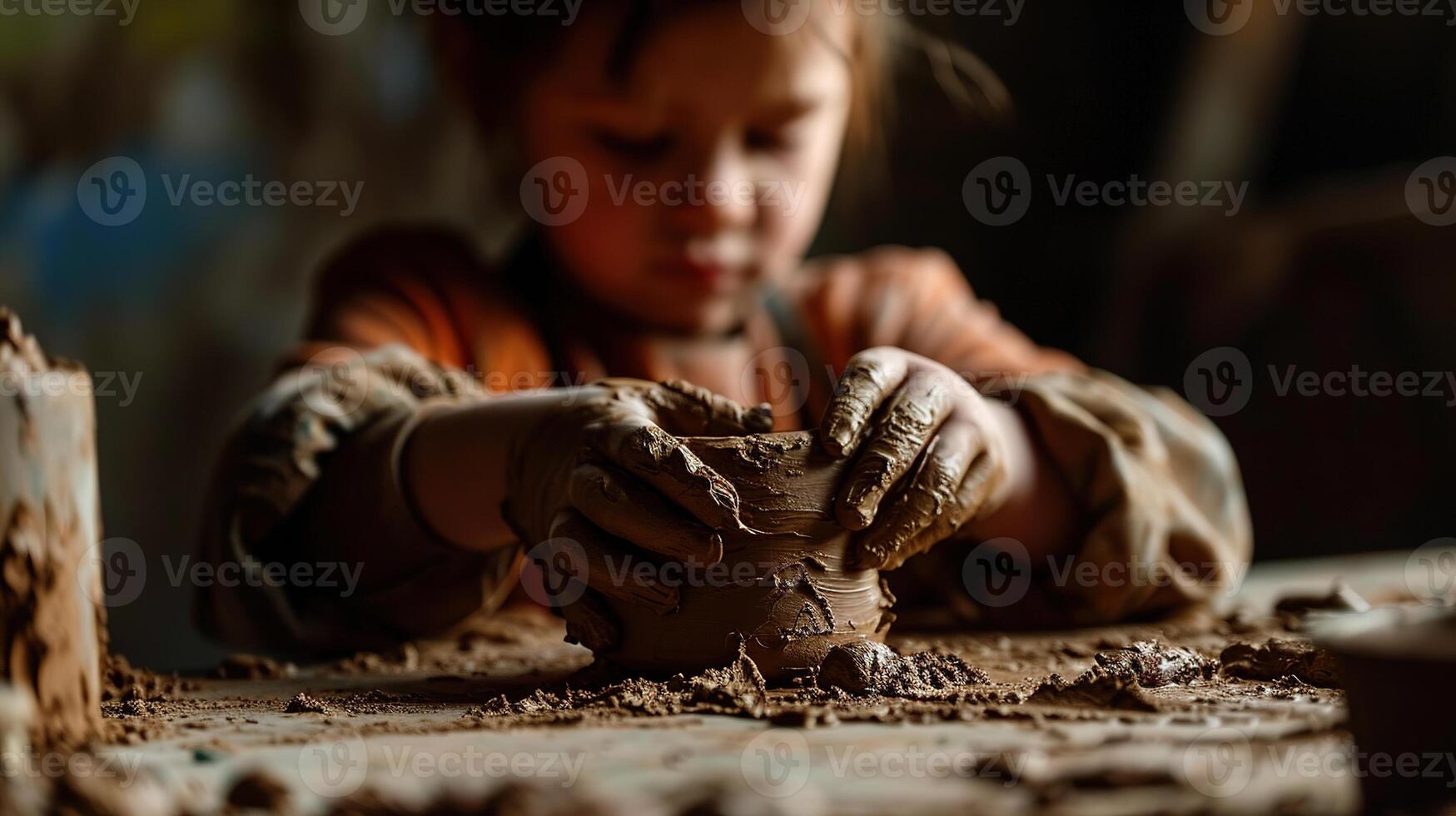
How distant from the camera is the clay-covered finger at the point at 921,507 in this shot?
0.93 meters

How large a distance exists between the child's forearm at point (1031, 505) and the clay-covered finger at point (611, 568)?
1.36 ft

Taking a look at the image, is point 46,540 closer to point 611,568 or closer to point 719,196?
point 611,568

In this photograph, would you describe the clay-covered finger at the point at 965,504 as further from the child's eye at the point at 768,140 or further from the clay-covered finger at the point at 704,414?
the child's eye at the point at 768,140

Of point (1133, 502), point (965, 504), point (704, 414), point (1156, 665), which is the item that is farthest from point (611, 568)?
point (1133, 502)

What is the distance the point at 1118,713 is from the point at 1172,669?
0.16 meters

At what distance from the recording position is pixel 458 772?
692 mm

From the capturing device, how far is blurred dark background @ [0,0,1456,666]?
79.4 inches

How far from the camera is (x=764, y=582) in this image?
908 mm

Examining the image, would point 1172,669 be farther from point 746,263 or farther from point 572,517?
point 746,263

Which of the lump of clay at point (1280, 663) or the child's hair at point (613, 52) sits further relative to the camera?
the child's hair at point (613, 52)

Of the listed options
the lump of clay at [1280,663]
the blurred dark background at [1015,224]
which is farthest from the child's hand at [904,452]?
the blurred dark background at [1015,224]

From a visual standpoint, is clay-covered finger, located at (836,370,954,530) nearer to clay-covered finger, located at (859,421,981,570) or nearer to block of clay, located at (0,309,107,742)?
clay-covered finger, located at (859,421,981,570)

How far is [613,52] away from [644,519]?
0.71 meters

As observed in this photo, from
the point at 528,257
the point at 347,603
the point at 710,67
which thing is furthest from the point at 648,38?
the point at 347,603
